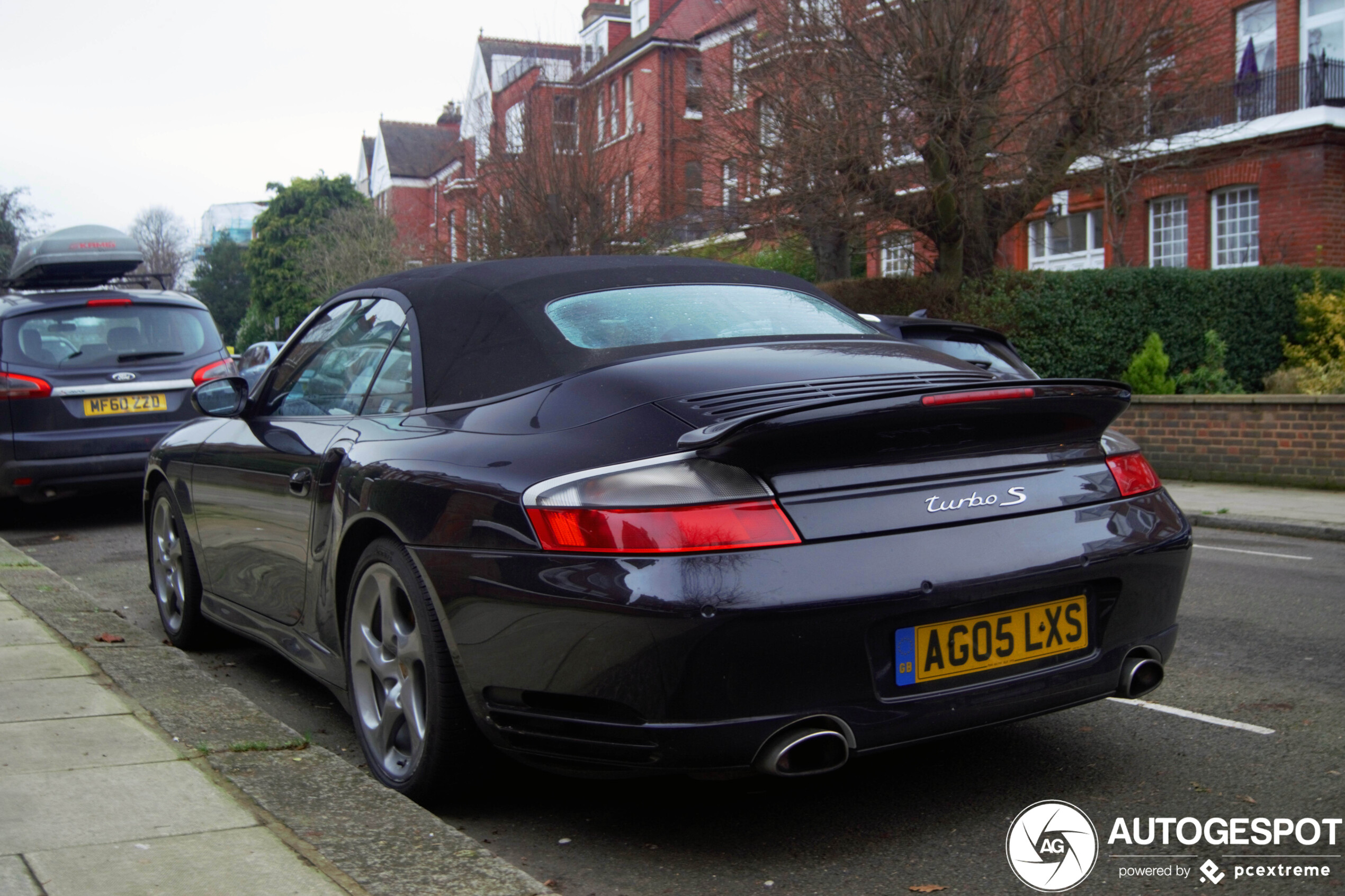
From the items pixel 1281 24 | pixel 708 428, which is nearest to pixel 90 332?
pixel 708 428

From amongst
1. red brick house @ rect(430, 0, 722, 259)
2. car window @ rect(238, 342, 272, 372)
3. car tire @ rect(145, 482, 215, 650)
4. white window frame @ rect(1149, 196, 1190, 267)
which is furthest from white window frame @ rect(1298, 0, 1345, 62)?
car tire @ rect(145, 482, 215, 650)

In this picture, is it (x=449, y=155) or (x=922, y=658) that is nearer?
(x=922, y=658)

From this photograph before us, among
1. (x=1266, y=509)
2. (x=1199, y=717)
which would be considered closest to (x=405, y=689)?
(x=1199, y=717)

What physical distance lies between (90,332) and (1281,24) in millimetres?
23633

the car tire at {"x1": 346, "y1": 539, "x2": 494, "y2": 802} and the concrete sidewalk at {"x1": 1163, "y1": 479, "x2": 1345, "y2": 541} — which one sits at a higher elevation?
the car tire at {"x1": 346, "y1": 539, "x2": 494, "y2": 802}

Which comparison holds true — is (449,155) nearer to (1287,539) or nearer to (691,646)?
(1287,539)

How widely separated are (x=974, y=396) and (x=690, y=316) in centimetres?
114

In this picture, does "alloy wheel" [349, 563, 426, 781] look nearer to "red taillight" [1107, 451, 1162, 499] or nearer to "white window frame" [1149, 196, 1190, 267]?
"red taillight" [1107, 451, 1162, 499]

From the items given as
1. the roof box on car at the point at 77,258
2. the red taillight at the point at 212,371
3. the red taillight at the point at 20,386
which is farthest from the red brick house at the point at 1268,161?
the red taillight at the point at 20,386

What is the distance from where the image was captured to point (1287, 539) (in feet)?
33.8

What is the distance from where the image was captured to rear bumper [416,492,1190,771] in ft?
9.17

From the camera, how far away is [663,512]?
2.85 meters
